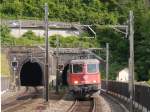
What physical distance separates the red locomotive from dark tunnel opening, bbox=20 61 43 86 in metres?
53.1

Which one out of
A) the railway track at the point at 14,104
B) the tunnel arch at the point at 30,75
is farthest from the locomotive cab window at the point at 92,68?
the tunnel arch at the point at 30,75

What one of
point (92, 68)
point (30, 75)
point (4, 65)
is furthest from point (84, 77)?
point (30, 75)

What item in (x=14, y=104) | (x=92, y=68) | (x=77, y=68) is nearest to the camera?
(x=14, y=104)

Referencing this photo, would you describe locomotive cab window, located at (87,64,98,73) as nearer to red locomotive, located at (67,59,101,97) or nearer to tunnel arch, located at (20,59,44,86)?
red locomotive, located at (67,59,101,97)

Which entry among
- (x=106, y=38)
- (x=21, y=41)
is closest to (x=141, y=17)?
(x=106, y=38)

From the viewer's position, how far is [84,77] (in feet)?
165

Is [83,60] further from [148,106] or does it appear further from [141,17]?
[141,17]

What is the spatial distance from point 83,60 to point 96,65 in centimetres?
114

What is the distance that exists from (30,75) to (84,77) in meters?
58.2

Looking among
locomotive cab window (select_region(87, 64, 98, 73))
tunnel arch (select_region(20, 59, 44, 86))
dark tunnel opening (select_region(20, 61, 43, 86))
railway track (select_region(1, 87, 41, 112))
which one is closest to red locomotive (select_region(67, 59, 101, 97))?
locomotive cab window (select_region(87, 64, 98, 73))

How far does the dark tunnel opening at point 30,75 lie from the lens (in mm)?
105250

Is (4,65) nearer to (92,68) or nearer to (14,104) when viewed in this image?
(92,68)

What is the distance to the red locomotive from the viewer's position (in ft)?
164

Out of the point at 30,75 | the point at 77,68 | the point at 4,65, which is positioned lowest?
the point at 77,68
